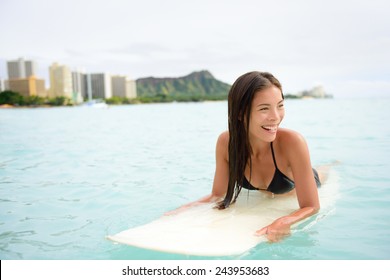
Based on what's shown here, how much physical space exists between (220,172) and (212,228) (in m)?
0.45

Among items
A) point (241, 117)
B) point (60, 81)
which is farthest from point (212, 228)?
point (60, 81)

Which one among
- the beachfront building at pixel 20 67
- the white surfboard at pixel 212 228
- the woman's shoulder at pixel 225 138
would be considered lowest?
the white surfboard at pixel 212 228

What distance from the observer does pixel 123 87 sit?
70.3m

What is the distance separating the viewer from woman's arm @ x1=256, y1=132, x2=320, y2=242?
200 centimetres

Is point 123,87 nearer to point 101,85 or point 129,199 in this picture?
point 101,85

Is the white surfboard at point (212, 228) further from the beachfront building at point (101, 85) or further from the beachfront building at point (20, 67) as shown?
the beachfront building at point (101, 85)

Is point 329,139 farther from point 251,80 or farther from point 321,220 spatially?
point 251,80

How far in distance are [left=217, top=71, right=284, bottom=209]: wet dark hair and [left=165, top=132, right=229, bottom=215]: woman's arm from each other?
0.10 metres

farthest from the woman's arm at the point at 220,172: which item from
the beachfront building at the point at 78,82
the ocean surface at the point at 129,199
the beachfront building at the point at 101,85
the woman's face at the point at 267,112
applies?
the beachfront building at the point at 101,85

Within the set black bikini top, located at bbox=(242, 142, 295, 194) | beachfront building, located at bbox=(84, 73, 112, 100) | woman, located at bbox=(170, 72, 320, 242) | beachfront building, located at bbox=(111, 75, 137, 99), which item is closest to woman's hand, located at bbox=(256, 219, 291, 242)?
woman, located at bbox=(170, 72, 320, 242)

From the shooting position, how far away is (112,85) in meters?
70.6

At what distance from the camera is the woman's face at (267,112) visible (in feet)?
6.43

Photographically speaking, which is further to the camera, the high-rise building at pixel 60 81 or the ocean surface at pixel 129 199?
the high-rise building at pixel 60 81
